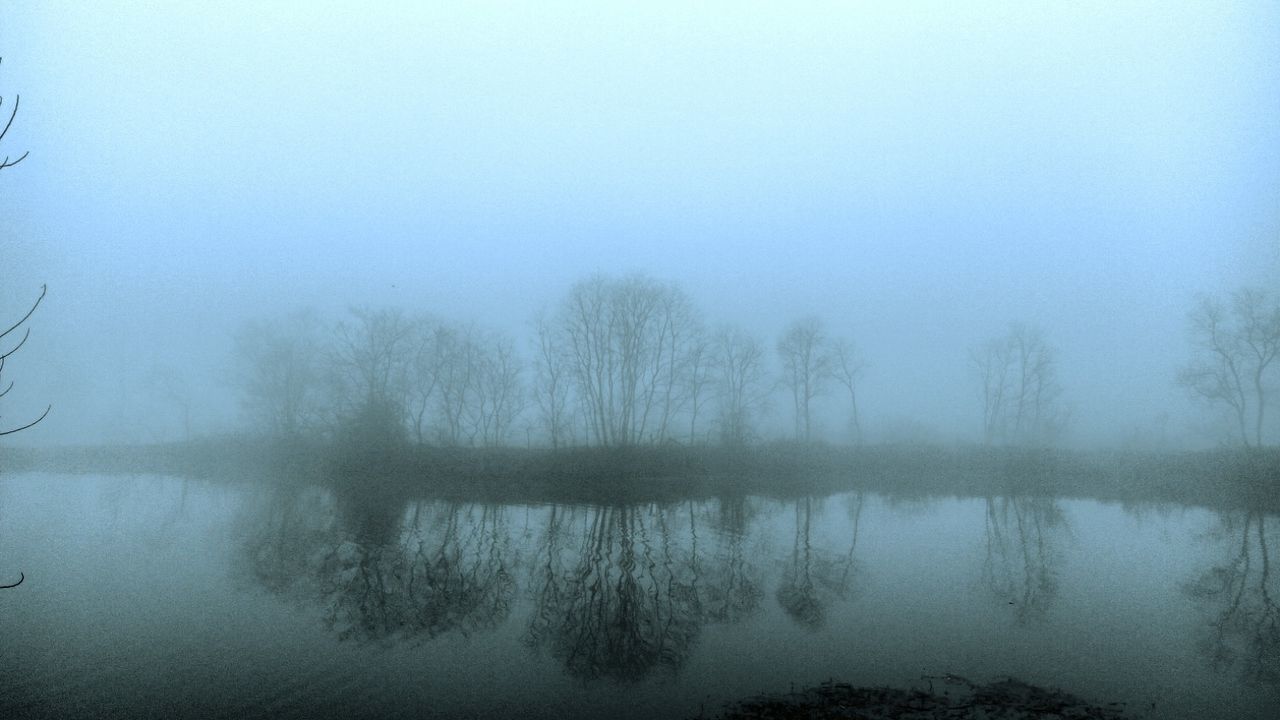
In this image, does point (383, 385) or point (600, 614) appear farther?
point (383, 385)

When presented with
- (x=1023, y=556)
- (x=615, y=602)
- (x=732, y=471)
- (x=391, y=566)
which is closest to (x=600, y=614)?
(x=615, y=602)

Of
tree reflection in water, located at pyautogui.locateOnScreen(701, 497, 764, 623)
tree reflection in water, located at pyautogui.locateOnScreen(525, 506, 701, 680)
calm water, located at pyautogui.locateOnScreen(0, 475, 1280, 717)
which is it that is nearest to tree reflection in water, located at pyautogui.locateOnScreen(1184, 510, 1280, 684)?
calm water, located at pyautogui.locateOnScreen(0, 475, 1280, 717)

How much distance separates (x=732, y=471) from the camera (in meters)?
48.0

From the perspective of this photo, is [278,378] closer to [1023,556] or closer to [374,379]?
[374,379]

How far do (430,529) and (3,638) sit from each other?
1362 centimetres

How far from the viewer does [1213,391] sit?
4856cm

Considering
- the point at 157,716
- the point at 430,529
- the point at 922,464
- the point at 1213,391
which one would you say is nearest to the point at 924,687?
the point at 157,716

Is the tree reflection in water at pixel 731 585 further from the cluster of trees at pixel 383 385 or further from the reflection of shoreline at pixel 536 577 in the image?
the cluster of trees at pixel 383 385

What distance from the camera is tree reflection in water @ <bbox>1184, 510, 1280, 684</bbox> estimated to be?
12188 millimetres

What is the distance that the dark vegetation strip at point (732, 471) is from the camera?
3875 cm

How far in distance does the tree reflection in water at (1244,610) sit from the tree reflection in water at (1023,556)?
10.1 ft

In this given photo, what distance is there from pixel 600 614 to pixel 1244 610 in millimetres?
14559

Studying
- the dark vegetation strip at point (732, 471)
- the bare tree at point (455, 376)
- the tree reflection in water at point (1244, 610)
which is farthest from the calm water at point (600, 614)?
the bare tree at point (455, 376)

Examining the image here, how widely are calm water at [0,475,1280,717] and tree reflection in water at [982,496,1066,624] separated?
142 mm
